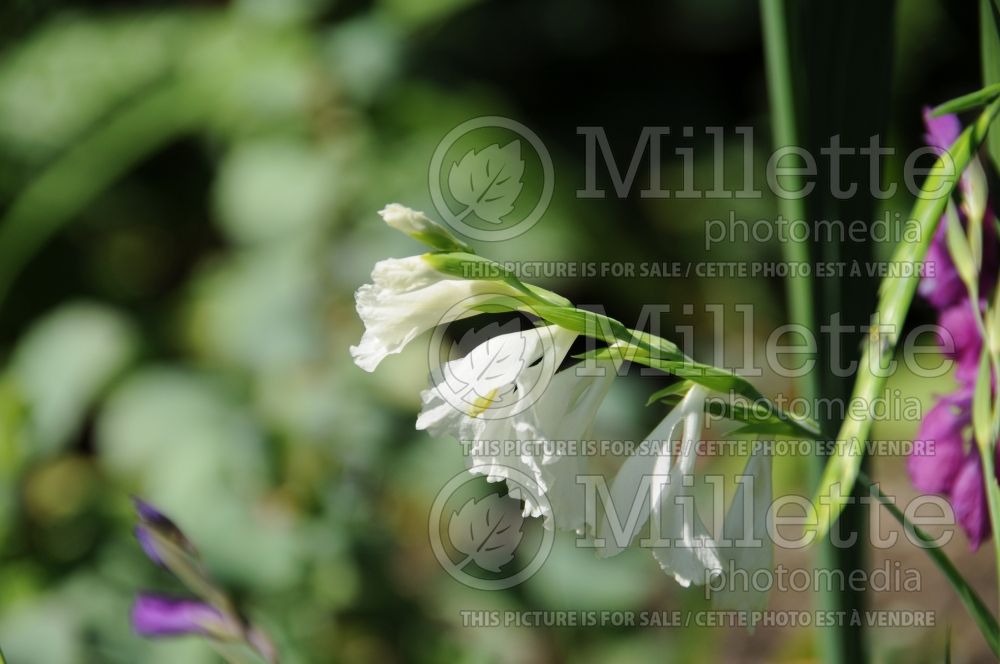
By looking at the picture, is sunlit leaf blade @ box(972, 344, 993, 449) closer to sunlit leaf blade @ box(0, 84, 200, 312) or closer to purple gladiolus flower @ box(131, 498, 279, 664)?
purple gladiolus flower @ box(131, 498, 279, 664)

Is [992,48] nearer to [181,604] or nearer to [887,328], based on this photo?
[887,328]

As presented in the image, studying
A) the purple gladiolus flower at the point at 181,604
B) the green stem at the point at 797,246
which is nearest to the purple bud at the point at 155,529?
the purple gladiolus flower at the point at 181,604

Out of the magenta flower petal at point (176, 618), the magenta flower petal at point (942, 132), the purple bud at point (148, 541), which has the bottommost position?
the magenta flower petal at point (176, 618)

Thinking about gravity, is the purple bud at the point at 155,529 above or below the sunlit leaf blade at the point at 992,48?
below

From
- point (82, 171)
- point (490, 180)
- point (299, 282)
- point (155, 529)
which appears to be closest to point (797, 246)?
point (155, 529)

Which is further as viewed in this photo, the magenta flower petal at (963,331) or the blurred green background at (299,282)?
the blurred green background at (299,282)

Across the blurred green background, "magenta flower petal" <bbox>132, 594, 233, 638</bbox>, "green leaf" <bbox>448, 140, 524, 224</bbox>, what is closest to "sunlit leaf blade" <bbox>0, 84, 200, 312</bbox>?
the blurred green background

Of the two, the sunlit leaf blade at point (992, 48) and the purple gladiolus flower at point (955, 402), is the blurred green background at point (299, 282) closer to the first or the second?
the purple gladiolus flower at point (955, 402)

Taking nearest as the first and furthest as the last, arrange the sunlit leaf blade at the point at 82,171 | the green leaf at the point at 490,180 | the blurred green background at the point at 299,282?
the blurred green background at the point at 299,282
the green leaf at the point at 490,180
the sunlit leaf blade at the point at 82,171
